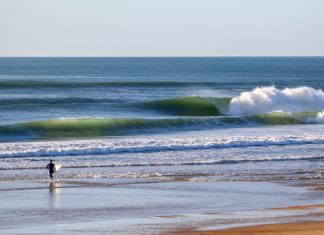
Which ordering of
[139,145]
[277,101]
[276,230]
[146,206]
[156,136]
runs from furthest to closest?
[277,101] → [156,136] → [139,145] → [146,206] → [276,230]

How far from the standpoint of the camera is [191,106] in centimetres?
5922

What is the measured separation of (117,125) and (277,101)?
59.2 feet

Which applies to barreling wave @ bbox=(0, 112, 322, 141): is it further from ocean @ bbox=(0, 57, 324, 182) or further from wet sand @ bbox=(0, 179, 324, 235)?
wet sand @ bbox=(0, 179, 324, 235)

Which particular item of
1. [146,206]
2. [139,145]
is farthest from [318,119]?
[146,206]

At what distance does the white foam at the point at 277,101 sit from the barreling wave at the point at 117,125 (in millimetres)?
7545

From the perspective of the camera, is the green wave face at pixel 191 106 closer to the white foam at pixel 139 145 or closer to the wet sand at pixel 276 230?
the white foam at pixel 139 145

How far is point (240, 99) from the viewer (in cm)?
5838

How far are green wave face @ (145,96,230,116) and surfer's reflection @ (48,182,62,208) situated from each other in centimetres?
3221

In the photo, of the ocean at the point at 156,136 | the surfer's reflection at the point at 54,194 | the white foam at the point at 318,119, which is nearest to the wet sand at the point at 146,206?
the surfer's reflection at the point at 54,194

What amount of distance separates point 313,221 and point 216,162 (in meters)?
10.3

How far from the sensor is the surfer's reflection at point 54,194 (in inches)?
848

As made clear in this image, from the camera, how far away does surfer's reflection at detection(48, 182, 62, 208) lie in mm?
21531

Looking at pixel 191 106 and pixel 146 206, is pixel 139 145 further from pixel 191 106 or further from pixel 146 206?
pixel 191 106

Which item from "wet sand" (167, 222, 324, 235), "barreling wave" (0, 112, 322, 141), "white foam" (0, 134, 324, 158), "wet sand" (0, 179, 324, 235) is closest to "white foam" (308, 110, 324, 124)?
"barreling wave" (0, 112, 322, 141)
